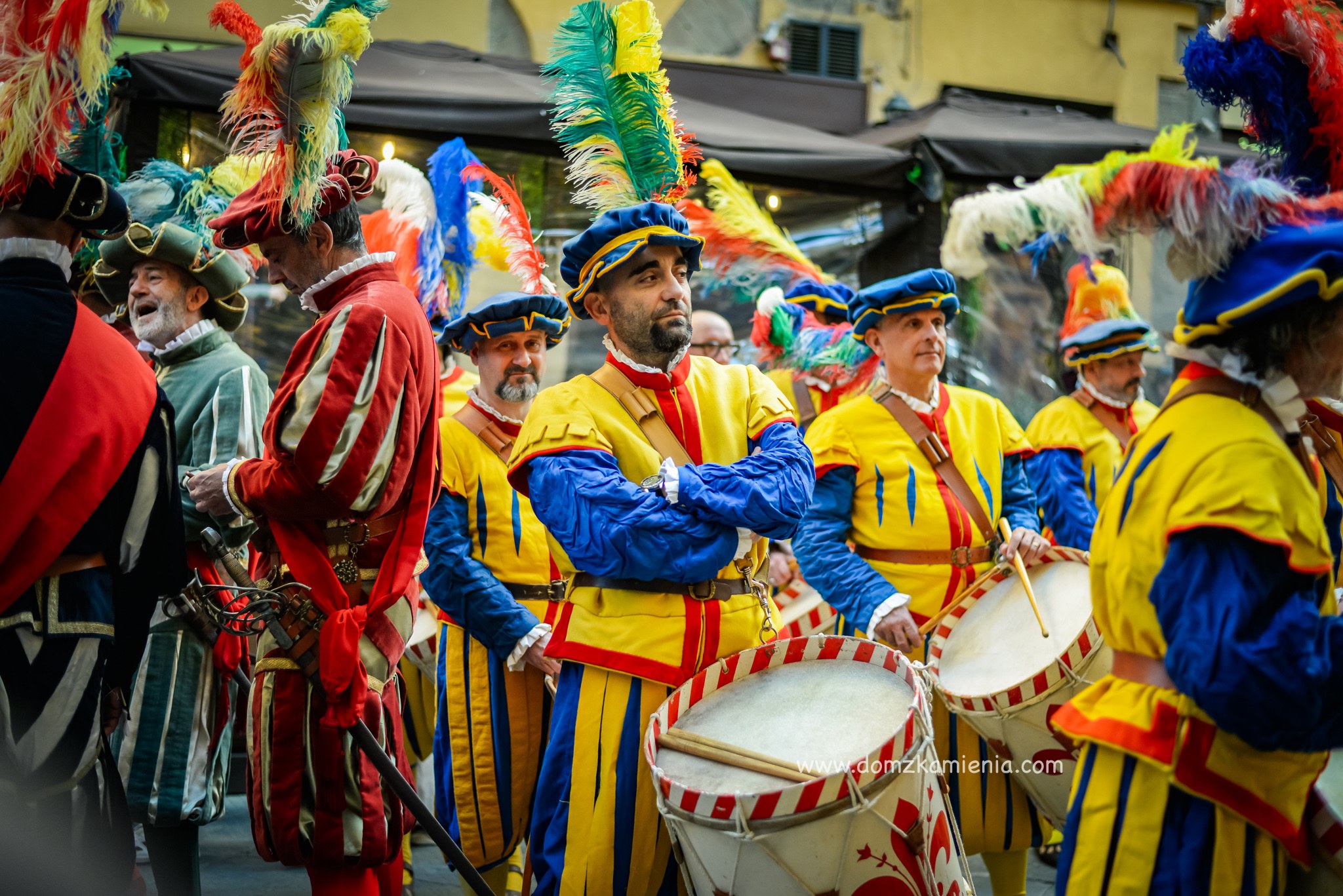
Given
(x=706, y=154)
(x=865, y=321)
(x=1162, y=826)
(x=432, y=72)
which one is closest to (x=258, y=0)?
(x=432, y=72)

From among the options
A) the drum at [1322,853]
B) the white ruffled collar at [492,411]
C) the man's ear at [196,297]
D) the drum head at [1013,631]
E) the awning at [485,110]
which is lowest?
the drum head at [1013,631]

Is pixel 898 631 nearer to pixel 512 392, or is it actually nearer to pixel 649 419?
pixel 649 419

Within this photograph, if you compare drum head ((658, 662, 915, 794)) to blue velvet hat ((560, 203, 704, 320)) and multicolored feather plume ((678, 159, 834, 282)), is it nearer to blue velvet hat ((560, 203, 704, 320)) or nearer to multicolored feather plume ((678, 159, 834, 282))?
blue velvet hat ((560, 203, 704, 320))

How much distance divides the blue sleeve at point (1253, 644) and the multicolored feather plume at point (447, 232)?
12.5ft

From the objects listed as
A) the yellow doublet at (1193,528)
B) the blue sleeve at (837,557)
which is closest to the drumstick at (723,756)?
the yellow doublet at (1193,528)

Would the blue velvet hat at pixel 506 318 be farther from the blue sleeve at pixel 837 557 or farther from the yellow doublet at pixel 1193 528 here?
the yellow doublet at pixel 1193 528

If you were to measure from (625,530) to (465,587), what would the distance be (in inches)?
55.1

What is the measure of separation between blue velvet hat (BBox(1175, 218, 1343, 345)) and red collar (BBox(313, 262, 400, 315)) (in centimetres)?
215

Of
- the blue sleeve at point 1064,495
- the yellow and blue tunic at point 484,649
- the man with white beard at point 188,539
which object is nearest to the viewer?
the man with white beard at point 188,539

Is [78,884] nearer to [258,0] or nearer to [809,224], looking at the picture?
[809,224]

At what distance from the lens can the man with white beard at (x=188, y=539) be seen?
3.89 m

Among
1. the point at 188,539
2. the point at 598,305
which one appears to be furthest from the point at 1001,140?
the point at 188,539

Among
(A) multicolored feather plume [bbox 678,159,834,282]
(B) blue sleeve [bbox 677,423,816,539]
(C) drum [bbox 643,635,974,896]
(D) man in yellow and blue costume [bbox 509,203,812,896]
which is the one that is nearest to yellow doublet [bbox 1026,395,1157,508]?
(A) multicolored feather plume [bbox 678,159,834,282]

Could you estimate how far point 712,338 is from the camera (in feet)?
23.2
